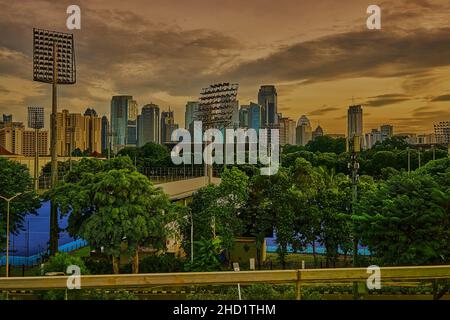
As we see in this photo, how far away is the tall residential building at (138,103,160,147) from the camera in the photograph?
148 ft

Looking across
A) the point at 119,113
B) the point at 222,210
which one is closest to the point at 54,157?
the point at 222,210

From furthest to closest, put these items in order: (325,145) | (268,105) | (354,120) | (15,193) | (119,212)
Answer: (325,145) → (268,105) → (15,193) → (354,120) → (119,212)

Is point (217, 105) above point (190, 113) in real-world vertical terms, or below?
below

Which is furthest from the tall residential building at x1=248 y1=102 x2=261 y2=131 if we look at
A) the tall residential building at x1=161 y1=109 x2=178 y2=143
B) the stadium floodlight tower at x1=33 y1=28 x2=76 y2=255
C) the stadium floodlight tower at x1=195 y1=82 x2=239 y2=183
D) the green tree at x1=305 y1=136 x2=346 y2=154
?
the green tree at x1=305 y1=136 x2=346 y2=154

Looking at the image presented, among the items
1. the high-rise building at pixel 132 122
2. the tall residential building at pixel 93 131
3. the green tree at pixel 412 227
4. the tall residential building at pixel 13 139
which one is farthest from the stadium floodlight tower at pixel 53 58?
the tall residential building at pixel 93 131

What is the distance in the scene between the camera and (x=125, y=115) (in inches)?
1426

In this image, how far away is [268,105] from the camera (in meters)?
26.1

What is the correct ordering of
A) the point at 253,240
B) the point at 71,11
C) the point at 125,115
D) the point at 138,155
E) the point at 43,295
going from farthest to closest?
the point at 138,155
the point at 125,115
the point at 253,240
the point at 71,11
the point at 43,295

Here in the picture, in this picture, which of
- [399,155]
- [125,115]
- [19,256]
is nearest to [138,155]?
[125,115]

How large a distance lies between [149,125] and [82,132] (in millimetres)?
5914

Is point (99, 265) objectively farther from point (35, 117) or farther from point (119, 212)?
point (35, 117)
